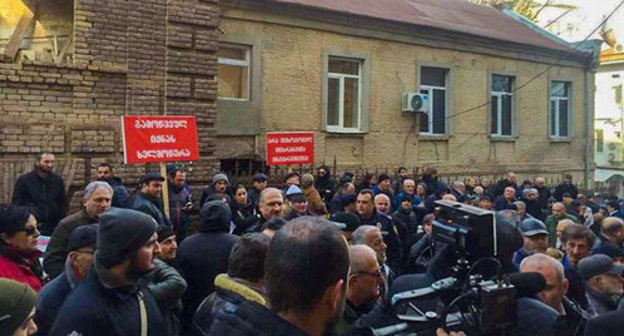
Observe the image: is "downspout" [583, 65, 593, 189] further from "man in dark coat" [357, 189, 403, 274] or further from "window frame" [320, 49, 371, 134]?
"man in dark coat" [357, 189, 403, 274]

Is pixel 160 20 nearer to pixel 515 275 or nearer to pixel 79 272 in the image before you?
pixel 79 272

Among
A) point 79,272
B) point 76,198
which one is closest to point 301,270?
point 79,272

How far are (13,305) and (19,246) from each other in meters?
1.88

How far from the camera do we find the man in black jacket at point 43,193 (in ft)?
25.0

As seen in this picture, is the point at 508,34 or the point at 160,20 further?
the point at 508,34

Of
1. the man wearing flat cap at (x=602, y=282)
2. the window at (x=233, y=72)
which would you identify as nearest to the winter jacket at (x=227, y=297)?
the man wearing flat cap at (x=602, y=282)

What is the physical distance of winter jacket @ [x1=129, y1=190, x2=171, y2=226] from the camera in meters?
6.38

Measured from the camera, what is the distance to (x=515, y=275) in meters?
→ 2.98

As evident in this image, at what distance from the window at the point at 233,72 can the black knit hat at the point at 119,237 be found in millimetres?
9687

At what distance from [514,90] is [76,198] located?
45.4 feet

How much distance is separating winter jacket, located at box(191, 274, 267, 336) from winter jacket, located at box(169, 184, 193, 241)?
434cm

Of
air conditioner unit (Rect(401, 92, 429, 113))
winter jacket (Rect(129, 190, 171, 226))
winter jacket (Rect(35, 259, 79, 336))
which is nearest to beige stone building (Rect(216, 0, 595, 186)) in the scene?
air conditioner unit (Rect(401, 92, 429, 113))

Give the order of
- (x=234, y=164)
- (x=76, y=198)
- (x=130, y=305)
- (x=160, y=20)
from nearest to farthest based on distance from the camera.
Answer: (x=130, y=305), (x=76, y=198), (x=160, y=20), (x=234, y=164)

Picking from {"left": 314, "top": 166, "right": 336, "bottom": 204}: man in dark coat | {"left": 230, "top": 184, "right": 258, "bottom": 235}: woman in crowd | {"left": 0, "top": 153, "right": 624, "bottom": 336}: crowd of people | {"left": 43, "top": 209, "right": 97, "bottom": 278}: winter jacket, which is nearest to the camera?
{"left": 0, "top": 153, "right": 624, "bottom": 336}: crowd of people
